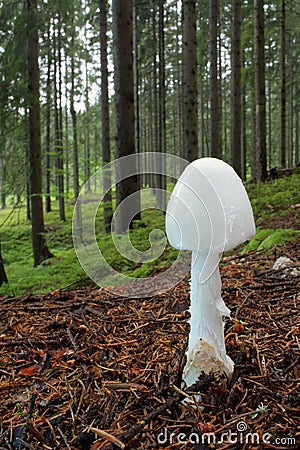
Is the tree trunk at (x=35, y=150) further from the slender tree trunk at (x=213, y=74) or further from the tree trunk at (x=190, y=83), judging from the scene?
the slender tree trunk at (x=213, y=74)

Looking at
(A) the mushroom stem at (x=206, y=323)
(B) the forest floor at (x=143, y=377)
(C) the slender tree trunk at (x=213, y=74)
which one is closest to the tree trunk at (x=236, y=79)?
(C) the slender tree trunk at (x=213, y=74)

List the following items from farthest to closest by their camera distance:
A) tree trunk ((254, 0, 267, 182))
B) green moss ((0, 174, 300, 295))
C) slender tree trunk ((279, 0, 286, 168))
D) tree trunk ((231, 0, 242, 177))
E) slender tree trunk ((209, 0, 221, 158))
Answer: slender tree trunk ((279, 0, 286, 168))
tree trunk ((231, 0, 242, 177))
slender tree trunk ((209, 0, 221, 158))
tree trunk ((254, 0, 267, 182))
green moss ((0, 174, 300, 295))

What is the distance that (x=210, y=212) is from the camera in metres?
1.72

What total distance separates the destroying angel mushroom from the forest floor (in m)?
0.15

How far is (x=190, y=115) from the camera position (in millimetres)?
8125

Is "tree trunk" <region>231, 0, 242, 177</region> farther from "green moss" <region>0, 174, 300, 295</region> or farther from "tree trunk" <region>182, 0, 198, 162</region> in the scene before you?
"tree trunk" <region>182, 0, 198, 162</region>

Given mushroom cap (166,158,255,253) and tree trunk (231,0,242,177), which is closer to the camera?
mushroom cap (166,158,255,253)

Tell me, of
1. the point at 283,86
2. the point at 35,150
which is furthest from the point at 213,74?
the point at 35,150

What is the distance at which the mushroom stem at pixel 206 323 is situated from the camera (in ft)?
6.24

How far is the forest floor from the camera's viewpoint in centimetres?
171

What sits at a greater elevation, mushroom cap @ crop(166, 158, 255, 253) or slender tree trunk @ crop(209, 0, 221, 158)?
slender tree trunk @ crop(209, 0, 221, 158)

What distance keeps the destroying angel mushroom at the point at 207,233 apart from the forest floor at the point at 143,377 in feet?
0.48

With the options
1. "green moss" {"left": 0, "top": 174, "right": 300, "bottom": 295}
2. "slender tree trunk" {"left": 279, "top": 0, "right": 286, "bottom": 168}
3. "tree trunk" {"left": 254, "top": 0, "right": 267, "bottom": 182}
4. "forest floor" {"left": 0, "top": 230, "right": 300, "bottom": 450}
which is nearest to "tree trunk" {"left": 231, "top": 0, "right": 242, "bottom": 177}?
"tree trunk" {"left": 254, "top": 0, "right": 267, "bottom": 182}

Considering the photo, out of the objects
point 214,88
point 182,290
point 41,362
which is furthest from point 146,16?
point 41,362
